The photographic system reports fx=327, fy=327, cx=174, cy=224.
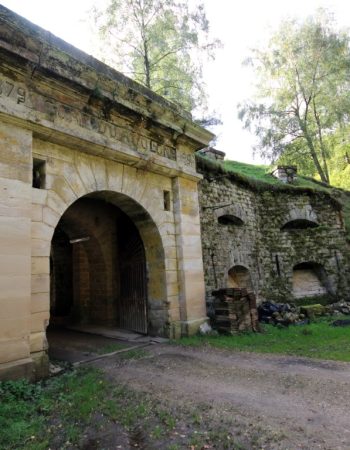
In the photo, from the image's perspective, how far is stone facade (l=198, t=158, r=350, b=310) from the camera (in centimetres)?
903

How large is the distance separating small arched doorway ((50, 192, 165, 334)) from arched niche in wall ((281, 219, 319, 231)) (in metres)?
6.26

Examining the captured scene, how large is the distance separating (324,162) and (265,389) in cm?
1679

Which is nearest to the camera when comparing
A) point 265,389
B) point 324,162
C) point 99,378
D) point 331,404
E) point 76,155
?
point 331,404

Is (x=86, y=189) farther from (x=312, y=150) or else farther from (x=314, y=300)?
(x=312, y=150)

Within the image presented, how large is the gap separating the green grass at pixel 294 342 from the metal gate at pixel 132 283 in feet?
4.52

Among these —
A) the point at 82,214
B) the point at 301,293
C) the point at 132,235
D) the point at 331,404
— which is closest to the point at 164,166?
the point at 132,235

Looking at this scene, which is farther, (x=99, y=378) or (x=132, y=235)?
(x=132, y=235)

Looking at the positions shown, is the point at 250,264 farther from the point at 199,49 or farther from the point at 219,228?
the point at 199,49

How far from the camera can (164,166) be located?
22.0 ft

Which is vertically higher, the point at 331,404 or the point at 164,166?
the point at 164,166

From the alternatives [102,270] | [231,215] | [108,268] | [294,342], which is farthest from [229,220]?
[294,342]

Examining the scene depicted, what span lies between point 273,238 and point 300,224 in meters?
1.67

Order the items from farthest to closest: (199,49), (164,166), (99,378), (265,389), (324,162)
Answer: (324,162) → (199,49) → (164,166) → (99,378) → (265,389)

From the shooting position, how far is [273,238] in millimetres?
11008
